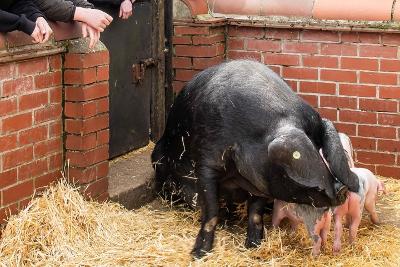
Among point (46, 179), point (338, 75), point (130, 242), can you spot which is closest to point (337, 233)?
point (130, 242)

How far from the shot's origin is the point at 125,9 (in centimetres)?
642

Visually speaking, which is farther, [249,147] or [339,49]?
[339,49]

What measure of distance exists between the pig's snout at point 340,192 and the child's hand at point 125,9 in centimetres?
231

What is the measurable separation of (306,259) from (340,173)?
0.65m

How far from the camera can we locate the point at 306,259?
5.30 meters

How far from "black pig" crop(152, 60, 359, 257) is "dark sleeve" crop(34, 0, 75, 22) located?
105 cm

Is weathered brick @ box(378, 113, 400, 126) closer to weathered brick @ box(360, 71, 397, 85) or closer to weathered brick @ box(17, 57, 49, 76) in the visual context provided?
weathered brick @ box(360, 71, 397, 85)

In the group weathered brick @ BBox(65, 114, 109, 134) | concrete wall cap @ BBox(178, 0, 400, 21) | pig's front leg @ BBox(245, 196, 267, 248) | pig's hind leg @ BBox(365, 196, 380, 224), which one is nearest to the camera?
weathered brick @ BBox(65, 114, 109, 134)

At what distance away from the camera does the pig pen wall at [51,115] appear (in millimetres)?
4996

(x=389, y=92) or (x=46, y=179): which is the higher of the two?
(x=389, y=92)

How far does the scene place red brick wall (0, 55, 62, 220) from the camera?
16.4 feet

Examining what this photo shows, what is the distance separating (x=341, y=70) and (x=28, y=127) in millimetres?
2895

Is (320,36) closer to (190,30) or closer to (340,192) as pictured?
(190,30)

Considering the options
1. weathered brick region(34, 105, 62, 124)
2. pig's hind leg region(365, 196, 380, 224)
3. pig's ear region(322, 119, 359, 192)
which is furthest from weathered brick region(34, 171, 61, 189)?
pig's hind leg region(365, 196, 380, 224)
